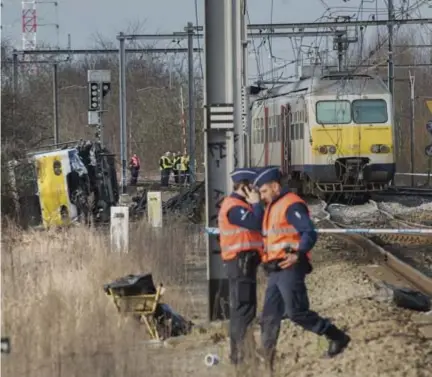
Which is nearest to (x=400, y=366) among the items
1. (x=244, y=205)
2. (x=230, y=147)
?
(x=244, y=205)

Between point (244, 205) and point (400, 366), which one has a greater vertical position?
point (244, 205)

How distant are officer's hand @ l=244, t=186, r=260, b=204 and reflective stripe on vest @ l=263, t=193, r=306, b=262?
13.9 inches

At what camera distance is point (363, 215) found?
24.5 meters

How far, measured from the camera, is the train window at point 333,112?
25719mm

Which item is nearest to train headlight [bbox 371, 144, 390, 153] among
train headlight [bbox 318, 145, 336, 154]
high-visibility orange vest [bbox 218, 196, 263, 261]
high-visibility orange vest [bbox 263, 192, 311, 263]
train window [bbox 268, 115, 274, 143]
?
train headlight [bbox 318, 145, 336, 154]

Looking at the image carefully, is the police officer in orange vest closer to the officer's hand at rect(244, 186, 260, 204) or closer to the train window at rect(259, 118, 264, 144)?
the officer's hand at rect(244, 186, 260, 204)

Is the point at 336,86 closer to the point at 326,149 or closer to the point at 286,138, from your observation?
the point at 326,149

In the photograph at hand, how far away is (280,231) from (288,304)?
23.4 inches


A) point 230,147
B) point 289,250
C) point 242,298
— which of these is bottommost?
point 242,298

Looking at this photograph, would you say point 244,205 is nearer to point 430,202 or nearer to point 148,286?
point 148,286

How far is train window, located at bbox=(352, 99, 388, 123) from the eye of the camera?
2608 cm

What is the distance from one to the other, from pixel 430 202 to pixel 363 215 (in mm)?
3709

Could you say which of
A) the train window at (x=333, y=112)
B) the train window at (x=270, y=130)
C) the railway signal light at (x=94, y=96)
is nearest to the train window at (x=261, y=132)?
the train window at (x=270, y=130)

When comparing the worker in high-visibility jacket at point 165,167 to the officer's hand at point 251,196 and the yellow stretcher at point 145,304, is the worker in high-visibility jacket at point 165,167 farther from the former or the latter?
the officer's hand at point 251,196
